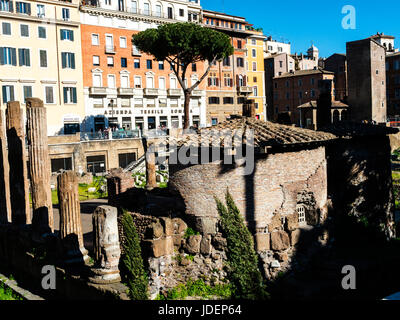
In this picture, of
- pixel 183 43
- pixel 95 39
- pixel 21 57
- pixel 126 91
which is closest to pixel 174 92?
pixel 126 91

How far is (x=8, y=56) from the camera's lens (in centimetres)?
3041

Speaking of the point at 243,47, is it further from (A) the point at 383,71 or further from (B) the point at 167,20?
(A) the point at 383,71

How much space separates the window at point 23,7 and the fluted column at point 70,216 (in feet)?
81.9

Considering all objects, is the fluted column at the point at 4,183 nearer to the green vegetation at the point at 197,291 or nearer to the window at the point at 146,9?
the green vegetation at the point at 197,291

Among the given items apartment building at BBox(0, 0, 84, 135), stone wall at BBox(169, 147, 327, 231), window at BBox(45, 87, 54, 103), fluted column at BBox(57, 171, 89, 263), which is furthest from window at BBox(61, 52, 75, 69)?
stone wall at BBox(169, 147, 327, 231)

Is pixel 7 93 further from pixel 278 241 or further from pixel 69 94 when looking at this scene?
pixel 278 241

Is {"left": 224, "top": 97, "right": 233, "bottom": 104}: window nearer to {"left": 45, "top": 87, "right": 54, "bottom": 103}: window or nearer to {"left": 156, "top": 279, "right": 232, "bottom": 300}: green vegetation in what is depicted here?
{"left": 45, "top": 87, "right": 54, "bottom": 103}: window

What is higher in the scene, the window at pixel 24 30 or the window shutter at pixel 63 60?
the window at pixel 24 30

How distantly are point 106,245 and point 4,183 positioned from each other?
7349mm

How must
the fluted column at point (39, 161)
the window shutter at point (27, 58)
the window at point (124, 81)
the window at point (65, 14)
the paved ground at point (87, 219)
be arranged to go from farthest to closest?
the window at point (124, 81) < the window at point (65, 14) < the window shutter at point (27, 58) < the paved ground at point (87, 219) < the fluted column at point (39, 161)

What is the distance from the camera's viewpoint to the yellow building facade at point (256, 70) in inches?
1841

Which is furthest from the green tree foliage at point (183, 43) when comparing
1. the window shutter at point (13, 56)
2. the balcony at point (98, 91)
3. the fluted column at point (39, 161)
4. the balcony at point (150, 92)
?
the fluted column at point (39, 161)

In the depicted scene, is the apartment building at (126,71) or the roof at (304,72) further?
the roof at (304,72)
